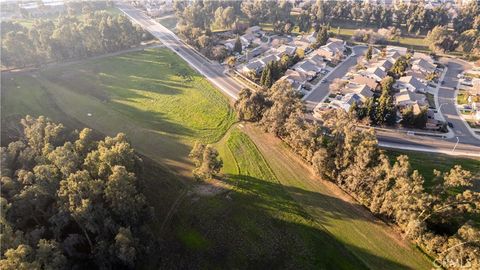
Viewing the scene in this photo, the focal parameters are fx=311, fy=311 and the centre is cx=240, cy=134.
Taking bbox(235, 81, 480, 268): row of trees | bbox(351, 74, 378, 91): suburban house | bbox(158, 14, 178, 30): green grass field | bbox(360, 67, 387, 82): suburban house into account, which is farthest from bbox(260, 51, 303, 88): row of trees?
bbox(158, 14, 178, 30): green grass field

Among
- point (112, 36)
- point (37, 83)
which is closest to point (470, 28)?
point (112, 36)

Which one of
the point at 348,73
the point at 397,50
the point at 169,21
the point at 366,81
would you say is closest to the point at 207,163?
the point at 366,81

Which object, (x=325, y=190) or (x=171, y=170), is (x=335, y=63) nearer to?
(x=325, y=190)

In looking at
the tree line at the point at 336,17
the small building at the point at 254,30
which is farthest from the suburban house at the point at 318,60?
the small building at the point at 254,30

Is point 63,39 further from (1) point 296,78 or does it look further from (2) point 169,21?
(1) point 296,78

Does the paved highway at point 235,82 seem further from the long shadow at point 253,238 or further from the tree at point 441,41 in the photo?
the long shadow at point 253,238
